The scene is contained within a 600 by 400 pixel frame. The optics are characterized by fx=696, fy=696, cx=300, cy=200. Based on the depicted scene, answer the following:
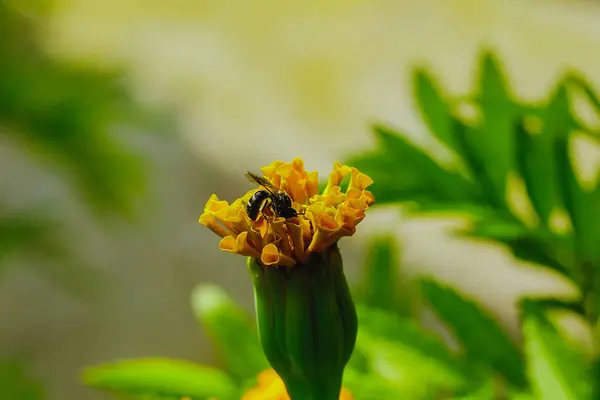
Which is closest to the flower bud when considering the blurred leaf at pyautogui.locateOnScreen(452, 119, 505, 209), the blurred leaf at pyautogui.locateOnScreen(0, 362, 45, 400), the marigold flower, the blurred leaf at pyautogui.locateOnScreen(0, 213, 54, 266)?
the marigold flower

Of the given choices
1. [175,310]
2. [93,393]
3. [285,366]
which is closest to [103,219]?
[175,310]

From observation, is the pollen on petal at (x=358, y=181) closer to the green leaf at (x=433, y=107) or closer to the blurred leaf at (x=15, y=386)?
the green leaf at (x=433, y=107)

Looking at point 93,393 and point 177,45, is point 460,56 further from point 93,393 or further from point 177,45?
point 93,393

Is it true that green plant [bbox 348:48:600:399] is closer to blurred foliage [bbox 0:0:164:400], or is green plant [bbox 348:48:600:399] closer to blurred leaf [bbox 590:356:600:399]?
blurred leaf [bbox 590:356:600:399]

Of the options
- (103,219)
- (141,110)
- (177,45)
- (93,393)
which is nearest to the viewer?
(93,393)

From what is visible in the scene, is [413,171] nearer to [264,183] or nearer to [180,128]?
[264,183]

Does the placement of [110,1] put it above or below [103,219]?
above

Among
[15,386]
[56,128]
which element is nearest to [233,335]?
[15,386]
